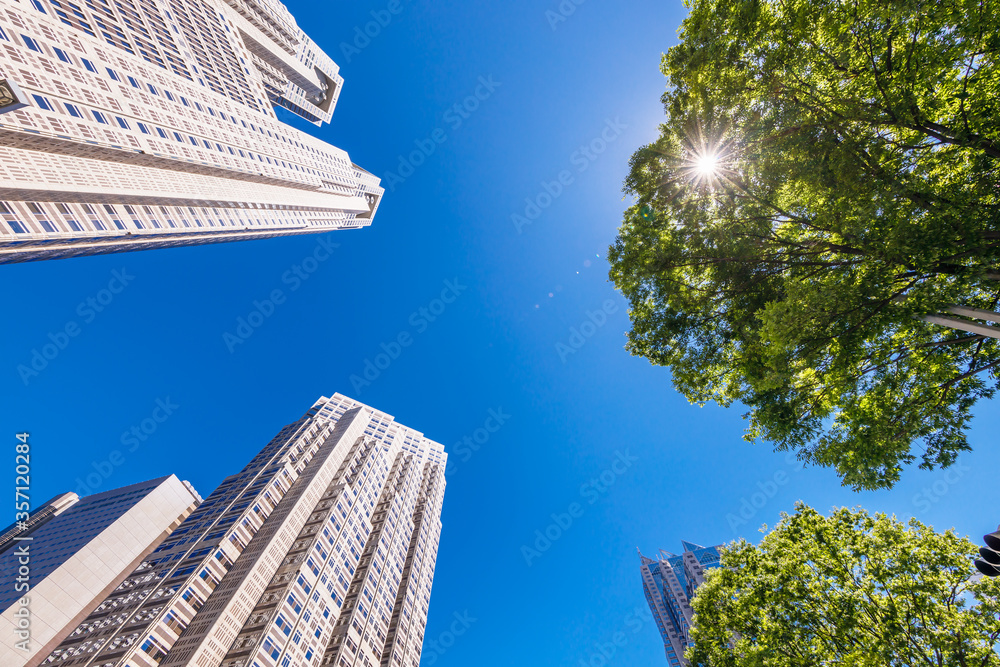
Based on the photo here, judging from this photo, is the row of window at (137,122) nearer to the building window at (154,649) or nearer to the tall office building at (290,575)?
the tall office building at (290,575)

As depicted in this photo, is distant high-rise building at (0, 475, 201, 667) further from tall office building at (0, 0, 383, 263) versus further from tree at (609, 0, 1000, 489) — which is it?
tree at (609, 0, 1000, 489)

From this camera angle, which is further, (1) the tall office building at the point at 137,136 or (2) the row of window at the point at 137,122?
(2) the row of window at the point at 137,122

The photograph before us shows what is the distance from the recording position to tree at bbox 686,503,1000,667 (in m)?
8.62

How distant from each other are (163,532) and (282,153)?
86026 millimetres

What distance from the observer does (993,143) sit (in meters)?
6.51

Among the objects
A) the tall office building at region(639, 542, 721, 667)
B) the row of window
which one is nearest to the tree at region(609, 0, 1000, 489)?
the row of window

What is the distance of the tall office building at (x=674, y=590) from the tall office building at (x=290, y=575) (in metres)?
52.3

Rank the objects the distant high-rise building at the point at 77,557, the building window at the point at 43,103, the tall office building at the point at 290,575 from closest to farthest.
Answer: the tall office building at the point at 290,575 < the building window at the point at 43,103 < the distant high-rise building at the point at 77,557

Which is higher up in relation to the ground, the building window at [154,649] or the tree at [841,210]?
the tree at [841,210]

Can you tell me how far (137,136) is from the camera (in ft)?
150

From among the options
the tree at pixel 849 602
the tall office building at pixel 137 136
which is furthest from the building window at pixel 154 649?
the tree at pixel 849 602

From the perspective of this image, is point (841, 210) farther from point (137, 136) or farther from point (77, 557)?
point (77, 557)

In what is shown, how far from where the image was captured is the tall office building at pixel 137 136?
36531 millimetres

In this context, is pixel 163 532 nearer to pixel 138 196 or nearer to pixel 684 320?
pixel 138 196
